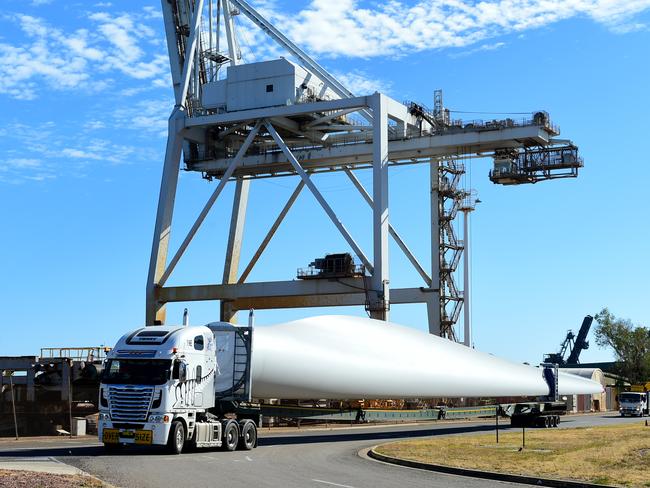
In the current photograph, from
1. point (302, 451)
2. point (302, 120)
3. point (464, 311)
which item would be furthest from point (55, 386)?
point (464, 311)

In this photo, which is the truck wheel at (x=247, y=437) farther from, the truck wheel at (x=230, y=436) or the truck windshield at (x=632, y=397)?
the truck windshield at (x=632, y=397)

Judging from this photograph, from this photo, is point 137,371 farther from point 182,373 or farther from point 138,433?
point 138,433

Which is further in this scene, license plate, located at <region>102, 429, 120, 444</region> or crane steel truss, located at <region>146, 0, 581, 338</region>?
crane steel truss, located at <region>146, 0, 581, 338</region>

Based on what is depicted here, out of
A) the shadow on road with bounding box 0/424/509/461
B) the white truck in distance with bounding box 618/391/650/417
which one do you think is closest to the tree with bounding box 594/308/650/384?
the white truck in distance with bounding box 618/391/650/417

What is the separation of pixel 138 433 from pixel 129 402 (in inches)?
34.9

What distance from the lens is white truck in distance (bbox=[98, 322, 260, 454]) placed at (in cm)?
2556

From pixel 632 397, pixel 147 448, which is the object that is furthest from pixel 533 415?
pixel 147 448

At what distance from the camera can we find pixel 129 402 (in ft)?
84.5

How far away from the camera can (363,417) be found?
35.7 meters

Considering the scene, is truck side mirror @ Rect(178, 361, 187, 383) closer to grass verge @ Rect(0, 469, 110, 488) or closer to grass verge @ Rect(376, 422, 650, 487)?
grass verge @ Rect(376, 422, 650, 487)

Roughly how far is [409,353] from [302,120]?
2477 centimetres

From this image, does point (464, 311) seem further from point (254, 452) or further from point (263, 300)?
point (254, 452)

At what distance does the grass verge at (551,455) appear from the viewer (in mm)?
21745

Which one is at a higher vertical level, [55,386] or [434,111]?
[434,111]
